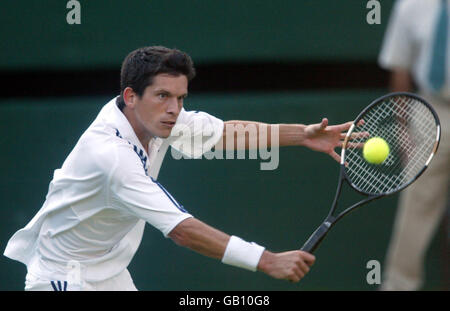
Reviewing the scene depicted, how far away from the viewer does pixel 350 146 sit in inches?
128

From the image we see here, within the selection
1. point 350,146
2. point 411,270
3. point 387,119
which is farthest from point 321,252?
point 350,146

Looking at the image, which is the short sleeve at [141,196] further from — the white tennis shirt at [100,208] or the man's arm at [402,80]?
the man's arm at [402,80]

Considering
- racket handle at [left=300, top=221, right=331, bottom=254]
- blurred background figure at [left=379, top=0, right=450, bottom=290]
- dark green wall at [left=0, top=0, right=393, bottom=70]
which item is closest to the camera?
racket handle at [left=300, top=221, right=331, bottom=254]

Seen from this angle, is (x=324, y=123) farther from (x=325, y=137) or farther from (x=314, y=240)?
(x=314, y=240)

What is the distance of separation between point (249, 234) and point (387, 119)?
43.4 inches

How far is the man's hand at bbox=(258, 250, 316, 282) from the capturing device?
2740 millimetres

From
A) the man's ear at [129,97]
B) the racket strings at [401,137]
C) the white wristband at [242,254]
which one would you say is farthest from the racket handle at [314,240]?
the racket strings at [401,137]

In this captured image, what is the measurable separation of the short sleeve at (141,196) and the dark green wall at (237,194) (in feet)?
5.57

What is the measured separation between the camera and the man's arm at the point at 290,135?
3348 millimetres

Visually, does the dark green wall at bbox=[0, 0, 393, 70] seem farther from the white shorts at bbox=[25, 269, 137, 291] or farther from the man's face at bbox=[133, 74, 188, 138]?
the white shorts at bbox=[25, 269, 137, 291]

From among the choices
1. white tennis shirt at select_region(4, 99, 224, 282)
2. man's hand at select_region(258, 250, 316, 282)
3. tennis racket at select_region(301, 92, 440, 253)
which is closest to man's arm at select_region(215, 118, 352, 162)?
white tennis shirt at select_region(4, 99, 224, 282)

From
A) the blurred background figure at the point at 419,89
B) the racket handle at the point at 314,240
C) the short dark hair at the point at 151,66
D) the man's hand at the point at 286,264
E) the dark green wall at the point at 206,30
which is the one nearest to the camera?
the man's hand at the point at 286,264

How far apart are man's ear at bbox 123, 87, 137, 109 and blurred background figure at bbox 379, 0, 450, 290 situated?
1.66m
